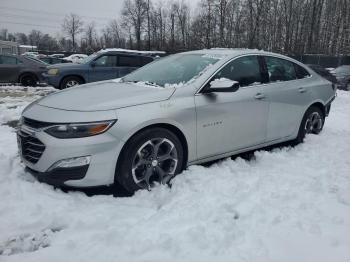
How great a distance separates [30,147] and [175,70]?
6.51 feet

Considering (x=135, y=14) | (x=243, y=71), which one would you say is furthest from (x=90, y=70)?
(x=135, y=14)

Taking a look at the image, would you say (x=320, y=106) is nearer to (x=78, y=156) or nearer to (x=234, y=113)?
(x=234, y=113)

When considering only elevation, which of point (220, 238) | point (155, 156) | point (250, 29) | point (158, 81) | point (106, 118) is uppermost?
point (250, 29)

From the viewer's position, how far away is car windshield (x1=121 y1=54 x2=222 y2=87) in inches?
169

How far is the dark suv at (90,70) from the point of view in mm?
12500

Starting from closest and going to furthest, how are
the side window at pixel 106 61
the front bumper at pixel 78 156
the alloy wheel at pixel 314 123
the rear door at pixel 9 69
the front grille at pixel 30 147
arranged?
the front bumper at pixel 78 156 → the front grille at pixel 30 147 → the alloy wheel at pixel 314 123 → the side window at pixel 106 61 → the rear door at pixel 9 69

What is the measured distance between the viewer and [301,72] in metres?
5.71

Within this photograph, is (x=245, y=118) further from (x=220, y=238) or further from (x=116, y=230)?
(x=116, y=230)

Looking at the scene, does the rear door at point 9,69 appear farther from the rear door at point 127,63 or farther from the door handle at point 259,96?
the door handle at point 259,96

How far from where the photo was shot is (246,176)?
163 inches

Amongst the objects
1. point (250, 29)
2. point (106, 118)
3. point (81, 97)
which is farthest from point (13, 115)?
point (250, 29)

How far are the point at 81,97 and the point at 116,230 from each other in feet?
5.23

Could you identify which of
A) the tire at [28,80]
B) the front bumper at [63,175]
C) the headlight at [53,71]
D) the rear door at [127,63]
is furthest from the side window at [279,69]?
the tire at [28,80]

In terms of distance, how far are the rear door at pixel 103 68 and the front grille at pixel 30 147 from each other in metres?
9.09
